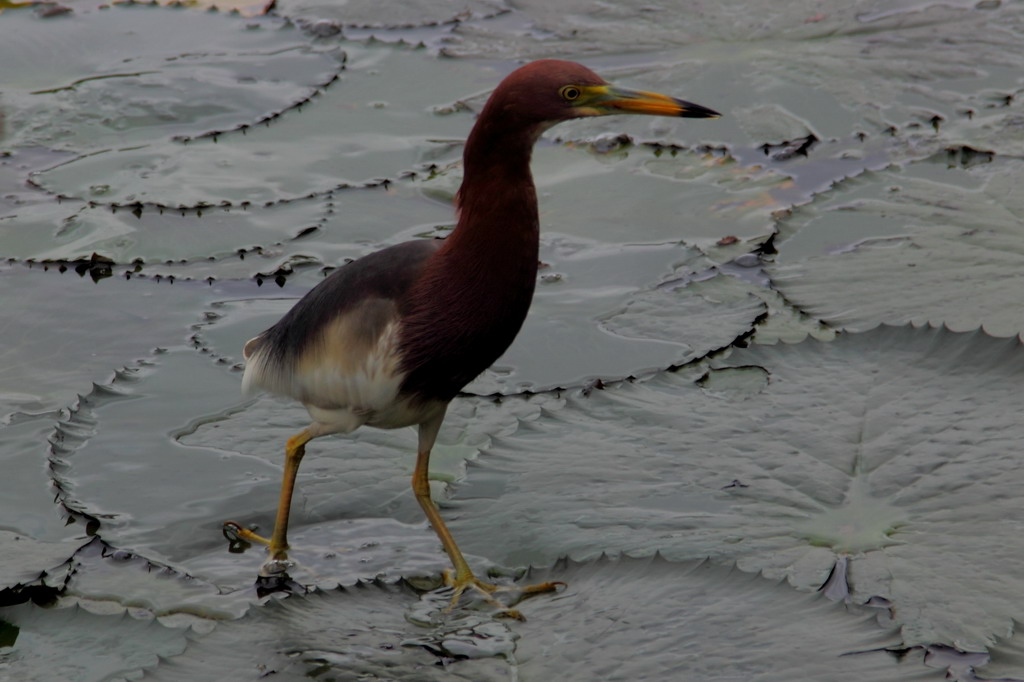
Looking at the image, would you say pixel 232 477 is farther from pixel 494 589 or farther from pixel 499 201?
pixel 499 201

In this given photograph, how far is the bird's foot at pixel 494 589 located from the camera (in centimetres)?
250

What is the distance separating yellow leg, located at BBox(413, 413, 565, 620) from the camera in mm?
2566

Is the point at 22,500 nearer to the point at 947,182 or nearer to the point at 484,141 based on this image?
the point at 484,141

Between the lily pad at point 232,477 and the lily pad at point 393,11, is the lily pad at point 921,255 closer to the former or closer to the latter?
the lily pad at point 232,477

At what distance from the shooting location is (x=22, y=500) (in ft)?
9.75

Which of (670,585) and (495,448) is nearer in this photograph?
(670,585)

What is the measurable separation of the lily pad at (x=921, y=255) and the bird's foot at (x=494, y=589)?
1383 mm

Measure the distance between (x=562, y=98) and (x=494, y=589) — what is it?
1.07m

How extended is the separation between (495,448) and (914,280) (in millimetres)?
1430

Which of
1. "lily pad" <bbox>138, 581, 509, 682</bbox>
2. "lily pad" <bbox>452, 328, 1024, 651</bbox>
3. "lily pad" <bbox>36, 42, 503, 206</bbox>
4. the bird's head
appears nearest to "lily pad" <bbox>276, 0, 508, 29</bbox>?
"lily pad" <bbox>36, 42, 503, 206</bbox>

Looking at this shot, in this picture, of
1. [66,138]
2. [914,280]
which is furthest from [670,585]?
[66,138]

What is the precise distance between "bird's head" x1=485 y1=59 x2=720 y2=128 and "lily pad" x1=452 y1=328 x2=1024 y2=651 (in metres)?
0.81

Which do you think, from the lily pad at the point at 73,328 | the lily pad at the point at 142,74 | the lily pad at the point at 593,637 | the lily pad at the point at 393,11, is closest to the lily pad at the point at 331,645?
the lily pad at the point at 593,637

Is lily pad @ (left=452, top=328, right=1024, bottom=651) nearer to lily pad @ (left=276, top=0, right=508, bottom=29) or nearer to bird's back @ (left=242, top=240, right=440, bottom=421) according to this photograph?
bird's back @ (left=242, top=240, right=440, bottom=421)
